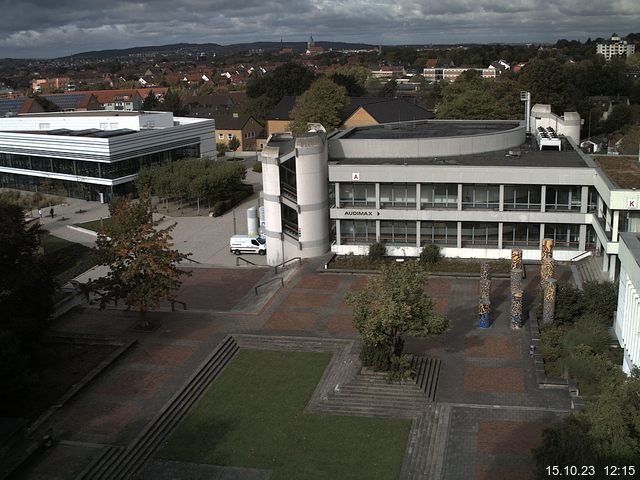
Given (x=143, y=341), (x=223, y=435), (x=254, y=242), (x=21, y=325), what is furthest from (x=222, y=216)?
(x=223, y=435)

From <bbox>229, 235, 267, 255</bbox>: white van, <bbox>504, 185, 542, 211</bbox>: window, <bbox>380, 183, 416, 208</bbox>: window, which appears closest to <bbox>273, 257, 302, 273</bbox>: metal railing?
<bbox>229, 235, 267, 255</bbox>: white van

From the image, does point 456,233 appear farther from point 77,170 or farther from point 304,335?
point 77,170

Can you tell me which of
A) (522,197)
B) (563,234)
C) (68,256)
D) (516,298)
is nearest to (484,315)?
(516,298)

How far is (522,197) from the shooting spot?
135 ft

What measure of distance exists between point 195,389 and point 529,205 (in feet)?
78.3

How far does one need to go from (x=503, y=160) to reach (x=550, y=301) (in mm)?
15780

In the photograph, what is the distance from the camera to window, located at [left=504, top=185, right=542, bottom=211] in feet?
135

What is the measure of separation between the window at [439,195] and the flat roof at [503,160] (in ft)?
6.01

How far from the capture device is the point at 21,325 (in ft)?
90.5

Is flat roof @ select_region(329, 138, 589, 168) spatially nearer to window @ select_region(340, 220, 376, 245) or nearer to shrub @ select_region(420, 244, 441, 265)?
window @ select_region(340, 220, 376, 245)

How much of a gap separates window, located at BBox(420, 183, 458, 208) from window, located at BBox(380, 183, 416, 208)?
0.62 meters

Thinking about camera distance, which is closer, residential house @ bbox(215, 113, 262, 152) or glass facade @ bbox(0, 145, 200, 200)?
glass facade @ bbox(0, 145, 200, 200)

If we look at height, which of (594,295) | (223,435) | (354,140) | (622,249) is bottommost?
(223,435)

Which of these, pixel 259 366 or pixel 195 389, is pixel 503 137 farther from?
pixel 195 389
